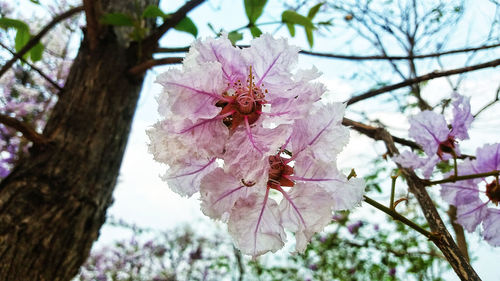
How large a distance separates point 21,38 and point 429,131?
158 cm

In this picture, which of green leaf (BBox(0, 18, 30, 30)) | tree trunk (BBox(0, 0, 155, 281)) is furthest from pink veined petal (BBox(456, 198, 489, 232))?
green leaf (BBox(0, 18, 30, 30))

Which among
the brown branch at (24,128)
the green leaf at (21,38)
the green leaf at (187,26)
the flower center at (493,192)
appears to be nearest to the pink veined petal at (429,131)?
the flower center at (493,192)

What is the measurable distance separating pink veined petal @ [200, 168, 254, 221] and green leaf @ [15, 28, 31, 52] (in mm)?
1345

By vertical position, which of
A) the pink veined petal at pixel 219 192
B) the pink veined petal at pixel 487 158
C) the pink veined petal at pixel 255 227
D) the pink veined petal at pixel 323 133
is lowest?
the pink veined petal at pixel 255 227

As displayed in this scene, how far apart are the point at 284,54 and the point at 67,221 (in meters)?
1.01

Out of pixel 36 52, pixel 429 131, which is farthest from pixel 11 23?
pixel 429 131

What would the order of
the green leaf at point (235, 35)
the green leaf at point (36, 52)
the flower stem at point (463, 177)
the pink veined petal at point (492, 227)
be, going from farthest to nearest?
the green leaf at point (36, 52), the green leaf at point (235, 35), the pink veined petal at point (492, 227), the flower stem at point (463, 177)

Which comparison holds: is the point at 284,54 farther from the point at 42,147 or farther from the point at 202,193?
the point at 42,147

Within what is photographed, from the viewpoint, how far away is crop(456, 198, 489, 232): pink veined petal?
2.64ft

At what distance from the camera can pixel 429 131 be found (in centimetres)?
82

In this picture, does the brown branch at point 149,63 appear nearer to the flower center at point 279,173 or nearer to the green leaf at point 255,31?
the green leaf at point 255,31

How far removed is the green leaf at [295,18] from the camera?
3.50 feet

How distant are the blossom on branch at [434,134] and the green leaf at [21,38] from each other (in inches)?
58.4

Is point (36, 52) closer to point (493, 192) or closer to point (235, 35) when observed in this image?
point (235, 35)
